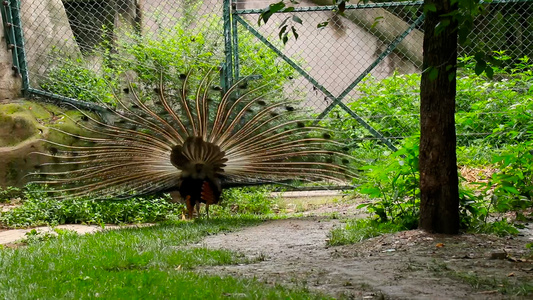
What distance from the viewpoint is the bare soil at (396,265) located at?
405 cm

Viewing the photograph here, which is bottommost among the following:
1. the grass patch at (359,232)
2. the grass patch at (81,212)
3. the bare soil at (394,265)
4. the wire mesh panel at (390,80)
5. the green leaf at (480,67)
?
the bare soil at (394,265)

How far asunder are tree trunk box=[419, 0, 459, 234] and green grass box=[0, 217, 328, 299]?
176cm

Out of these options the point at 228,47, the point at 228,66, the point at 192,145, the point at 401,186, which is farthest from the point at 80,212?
the point at 401,186

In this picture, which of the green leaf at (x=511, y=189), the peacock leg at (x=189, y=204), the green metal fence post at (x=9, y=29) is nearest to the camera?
the green leaf at (x=511, y=189)

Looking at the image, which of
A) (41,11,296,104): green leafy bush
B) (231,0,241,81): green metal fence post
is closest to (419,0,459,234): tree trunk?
(231,0,241,81): green metal fence post

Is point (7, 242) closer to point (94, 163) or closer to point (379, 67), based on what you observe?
point (94, 163)

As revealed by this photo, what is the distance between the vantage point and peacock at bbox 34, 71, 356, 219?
7.95m

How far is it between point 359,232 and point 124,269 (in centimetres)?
237

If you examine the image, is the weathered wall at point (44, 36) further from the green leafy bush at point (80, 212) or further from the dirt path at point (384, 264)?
the dirt path at point (384, 264)

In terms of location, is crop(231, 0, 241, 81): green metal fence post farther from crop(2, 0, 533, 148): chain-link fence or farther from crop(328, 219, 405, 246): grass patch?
crop(328, 219, 405, 246): grass patch

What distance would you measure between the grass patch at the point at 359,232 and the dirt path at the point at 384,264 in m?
0.15

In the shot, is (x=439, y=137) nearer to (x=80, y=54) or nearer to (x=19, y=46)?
(x=19, y=46)

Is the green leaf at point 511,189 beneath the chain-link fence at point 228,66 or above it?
beneath

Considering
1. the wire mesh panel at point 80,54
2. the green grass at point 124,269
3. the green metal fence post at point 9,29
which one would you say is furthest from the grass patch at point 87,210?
the green metal fence post at point 9,29
